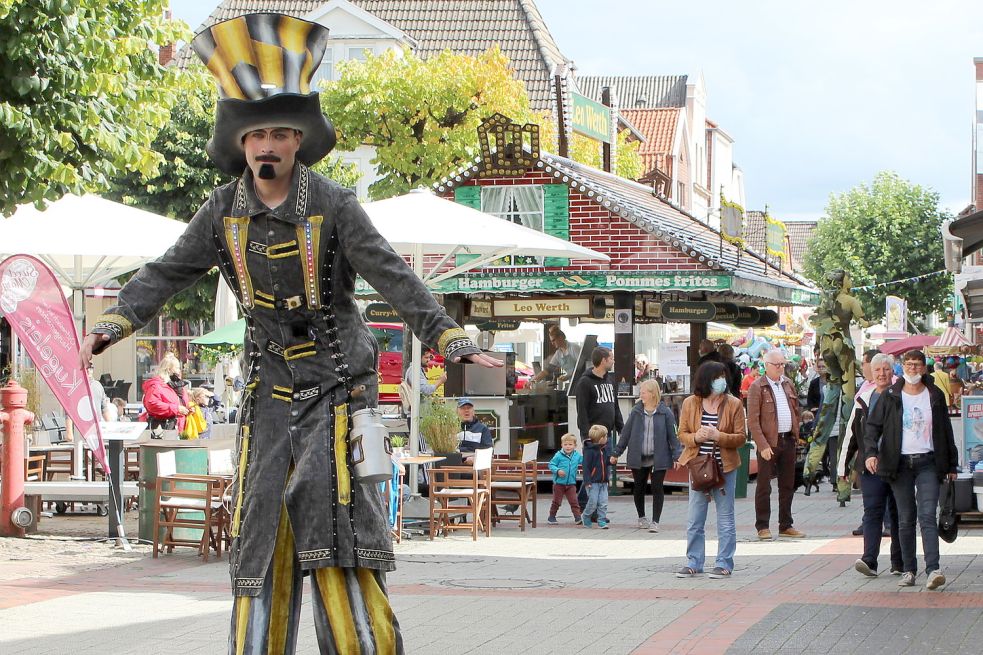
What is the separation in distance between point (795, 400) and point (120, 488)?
6.18m

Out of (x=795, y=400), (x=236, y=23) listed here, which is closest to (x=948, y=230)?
(x=795, y=400)

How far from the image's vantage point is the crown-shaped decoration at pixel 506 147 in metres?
21.9

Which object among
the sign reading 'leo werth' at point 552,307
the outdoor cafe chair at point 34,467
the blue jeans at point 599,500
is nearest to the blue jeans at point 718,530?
the blue jeans at point 599,500

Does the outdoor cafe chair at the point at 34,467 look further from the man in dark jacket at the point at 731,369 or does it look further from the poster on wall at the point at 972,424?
the man in dark jacket at the point at 731,369

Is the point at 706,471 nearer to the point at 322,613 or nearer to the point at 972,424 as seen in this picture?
the point at 972,424

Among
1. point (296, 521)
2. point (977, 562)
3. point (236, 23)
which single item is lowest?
point (977, 562)

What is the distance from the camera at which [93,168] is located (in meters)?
13.1

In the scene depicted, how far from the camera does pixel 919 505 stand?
11.0 meters

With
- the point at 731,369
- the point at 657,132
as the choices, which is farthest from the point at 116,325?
the point at 657,132

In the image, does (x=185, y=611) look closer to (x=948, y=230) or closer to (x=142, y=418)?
(x=948, y=230)

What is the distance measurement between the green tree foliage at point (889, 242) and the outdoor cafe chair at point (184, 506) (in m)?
58.5

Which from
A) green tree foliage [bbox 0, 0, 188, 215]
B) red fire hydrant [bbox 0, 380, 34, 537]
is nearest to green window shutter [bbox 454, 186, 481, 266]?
green tree foliage [bbox 0, 0, 188, 215]

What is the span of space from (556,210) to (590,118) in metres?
6.14

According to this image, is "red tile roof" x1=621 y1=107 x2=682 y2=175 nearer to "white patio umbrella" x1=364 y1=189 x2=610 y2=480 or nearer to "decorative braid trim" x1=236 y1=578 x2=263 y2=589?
"white patio umbrella" x1=364 y1=189 x2=610 y2=480
